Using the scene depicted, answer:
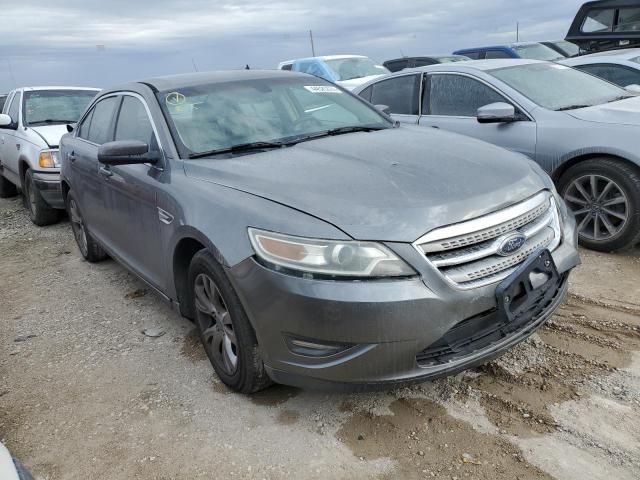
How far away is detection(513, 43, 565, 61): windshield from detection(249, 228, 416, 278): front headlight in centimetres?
1277

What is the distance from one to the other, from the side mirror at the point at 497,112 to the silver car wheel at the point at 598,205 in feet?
2.53

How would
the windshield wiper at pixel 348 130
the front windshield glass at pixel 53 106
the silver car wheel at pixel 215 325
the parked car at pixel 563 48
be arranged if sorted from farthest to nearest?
the parked car at pixel 563 48, the front windshield glass at pixel 53 106, the windshield wiper at pixel 348 130, the silver car wheel at pixel 215 325

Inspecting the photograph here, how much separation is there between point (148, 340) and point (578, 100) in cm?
412

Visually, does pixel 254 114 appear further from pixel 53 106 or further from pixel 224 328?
pixel 53 106

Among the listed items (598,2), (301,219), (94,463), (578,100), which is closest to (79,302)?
(94,463)

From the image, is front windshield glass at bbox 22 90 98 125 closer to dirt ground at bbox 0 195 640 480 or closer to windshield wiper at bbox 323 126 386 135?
dirt ground at bbox 0 195 640 480

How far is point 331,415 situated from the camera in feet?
8.94

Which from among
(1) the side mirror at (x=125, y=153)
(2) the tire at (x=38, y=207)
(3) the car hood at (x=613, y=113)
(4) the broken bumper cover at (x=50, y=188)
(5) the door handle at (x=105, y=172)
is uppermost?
(1) the side mirror at (x=125, y=153)

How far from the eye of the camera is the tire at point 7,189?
8.98 m

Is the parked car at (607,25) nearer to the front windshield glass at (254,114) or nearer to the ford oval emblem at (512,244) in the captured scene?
the front windshield glass at (254,114)

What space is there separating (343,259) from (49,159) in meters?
5.55

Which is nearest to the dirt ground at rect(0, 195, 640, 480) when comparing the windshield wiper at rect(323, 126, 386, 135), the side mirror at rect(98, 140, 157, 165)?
the side mirror at rect(98, 140, 157, 165)

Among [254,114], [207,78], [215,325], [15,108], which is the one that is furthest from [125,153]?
[15,108]

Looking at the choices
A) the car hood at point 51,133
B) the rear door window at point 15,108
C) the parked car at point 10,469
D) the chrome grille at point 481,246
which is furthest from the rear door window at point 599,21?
the parked car at point 10,469
